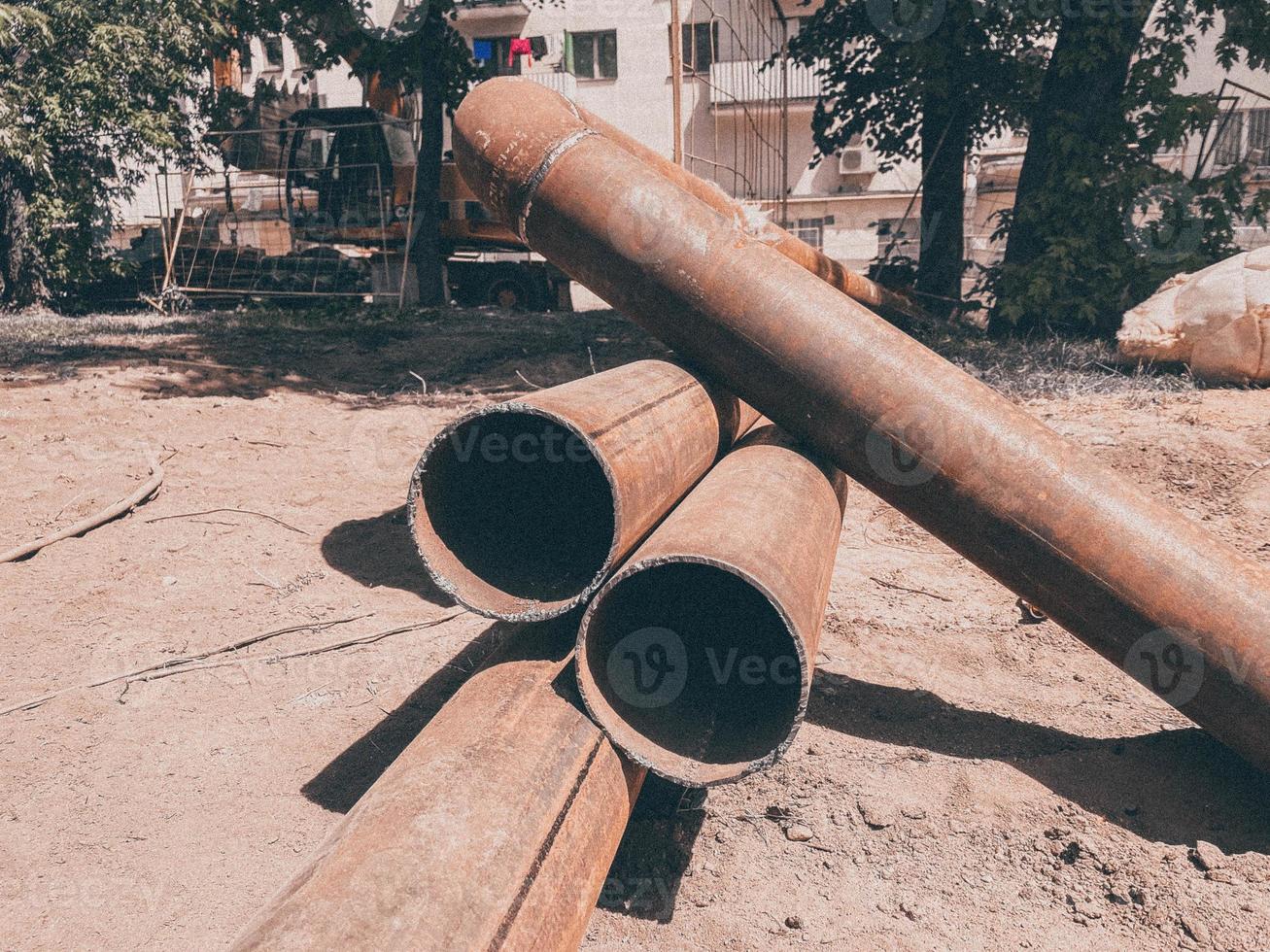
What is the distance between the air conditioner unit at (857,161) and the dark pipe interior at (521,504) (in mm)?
23306

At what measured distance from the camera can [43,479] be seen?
5.41m

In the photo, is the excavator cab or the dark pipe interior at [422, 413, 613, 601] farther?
the excavator cab

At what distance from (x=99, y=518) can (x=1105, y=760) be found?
16.5 feet

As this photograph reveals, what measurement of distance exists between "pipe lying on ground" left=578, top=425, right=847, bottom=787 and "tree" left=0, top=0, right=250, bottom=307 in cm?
1156

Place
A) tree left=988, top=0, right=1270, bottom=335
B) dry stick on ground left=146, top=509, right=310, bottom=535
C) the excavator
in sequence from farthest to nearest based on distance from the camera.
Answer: the excavator, tree left=988, top=0, right=1270, bottom=335, dry stick on ground left=146, top=509, right=310, bottom=535

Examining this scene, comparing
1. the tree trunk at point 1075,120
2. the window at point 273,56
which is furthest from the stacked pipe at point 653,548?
the window at point 273,56

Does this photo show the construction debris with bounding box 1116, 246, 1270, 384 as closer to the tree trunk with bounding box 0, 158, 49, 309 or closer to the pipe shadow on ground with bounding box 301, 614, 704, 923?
the pipe shadow on ground with bounding box 301, 614, 704, 923

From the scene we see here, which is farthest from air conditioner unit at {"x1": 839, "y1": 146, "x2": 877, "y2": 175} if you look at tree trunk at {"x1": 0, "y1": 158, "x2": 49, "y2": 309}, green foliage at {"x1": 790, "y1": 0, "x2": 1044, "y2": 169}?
tree trunk at {"x1": 0, "y1": 158, "x2": 49, "y2": 309}

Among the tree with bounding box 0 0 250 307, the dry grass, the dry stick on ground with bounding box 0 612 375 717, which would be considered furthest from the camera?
the tree with bounding box 0 0 250 307

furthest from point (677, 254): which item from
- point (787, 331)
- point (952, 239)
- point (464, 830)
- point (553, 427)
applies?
point (952, 239)

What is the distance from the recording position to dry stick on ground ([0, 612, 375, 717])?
3473 mm

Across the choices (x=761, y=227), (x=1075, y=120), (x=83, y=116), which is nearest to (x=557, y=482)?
(x=761, y=227)

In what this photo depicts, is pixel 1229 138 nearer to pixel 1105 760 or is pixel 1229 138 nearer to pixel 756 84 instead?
pixel 1105 760

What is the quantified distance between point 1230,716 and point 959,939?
1187 millimetres
